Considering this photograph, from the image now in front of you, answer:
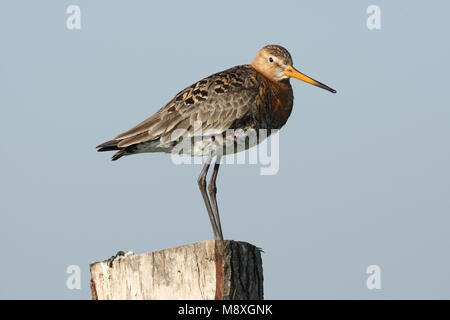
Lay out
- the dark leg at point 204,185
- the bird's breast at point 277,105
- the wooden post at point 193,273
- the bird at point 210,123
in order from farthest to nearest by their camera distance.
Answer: the bird's breast at point 277,105
the dark leg at point 204,185
the bird at point 210,123
the wooden post at point 193,273

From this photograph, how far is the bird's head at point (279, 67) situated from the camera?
12016 mm

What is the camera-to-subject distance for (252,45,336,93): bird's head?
39.4ft

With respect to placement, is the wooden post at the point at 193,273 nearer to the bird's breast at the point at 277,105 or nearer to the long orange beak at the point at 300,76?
the bird's breast at the point at 277,105

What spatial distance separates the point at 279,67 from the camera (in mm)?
12047

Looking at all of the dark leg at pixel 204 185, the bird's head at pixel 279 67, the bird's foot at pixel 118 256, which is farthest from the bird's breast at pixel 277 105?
the bird's foot at pixel 118 256

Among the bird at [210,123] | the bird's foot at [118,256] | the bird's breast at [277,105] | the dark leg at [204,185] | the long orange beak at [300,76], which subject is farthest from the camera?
the long orange beak at [300,76]

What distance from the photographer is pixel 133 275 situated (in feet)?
24.5

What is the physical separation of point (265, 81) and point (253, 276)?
4805 millimetres

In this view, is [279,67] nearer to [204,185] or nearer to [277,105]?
[277,105]

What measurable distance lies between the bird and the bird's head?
1.73ft

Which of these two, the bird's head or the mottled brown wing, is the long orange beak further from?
the mottled brown wing

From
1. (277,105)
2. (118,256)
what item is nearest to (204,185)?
(277,105)

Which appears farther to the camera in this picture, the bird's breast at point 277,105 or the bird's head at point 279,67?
the bird's head at point 279,67

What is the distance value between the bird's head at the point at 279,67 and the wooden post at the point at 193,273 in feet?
16.5
